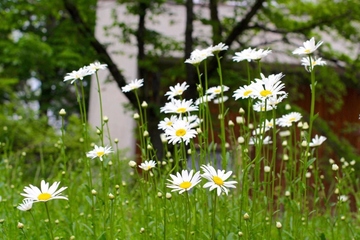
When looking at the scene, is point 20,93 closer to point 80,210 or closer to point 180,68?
point 180,68

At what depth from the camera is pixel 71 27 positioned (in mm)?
6363

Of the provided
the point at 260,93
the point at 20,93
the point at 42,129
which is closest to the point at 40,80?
the point at 20,93

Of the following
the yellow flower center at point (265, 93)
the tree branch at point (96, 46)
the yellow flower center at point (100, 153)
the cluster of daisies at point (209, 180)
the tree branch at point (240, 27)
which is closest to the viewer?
the cluster of daisies at point (209, 180)

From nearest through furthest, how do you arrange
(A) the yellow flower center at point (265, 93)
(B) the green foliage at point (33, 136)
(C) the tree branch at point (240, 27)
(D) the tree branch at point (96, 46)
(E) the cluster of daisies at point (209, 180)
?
(E) the cluster of daisies at point (209, 180) < (A) the yellow flower center at point (265, 93) < (C) the tree branch at point (240, 27) < (D) the tree branch at point (96, 46) < (B) the green foliage at point (33, 136)

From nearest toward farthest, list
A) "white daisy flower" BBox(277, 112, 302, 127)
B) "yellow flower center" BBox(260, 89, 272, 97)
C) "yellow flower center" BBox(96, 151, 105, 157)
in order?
"yellow flower center" BBox(260, 89, 272, 97) < "yellow flower center" BBox(96, 151, 105, 157) < "white daisy flower" BBox(277, 112, 302, 127)

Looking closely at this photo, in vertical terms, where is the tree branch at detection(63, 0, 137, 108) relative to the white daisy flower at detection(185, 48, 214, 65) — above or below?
above

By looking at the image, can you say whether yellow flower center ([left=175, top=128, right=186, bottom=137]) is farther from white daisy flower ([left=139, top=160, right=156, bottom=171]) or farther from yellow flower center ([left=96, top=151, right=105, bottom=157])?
yellow flower center ([left=96, top=151, right=105, bottom=157])

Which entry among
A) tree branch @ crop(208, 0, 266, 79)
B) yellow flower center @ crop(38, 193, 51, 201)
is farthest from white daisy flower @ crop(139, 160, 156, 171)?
tree branch @ crop(208, 0, 266, 79)

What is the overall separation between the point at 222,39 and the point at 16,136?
297 centimetres

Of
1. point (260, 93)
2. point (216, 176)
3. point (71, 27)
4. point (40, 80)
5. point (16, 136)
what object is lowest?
point (216, 176)

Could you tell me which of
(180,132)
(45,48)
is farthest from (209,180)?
(45,48)

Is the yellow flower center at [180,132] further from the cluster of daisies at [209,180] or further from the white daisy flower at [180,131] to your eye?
the cluster of daisies at [209,180]

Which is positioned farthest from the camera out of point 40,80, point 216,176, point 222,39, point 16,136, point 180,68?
point 40,80

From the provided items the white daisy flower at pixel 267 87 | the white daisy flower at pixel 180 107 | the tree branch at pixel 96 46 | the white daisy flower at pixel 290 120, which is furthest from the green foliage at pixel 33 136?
the white daisy flower at pixel 267 87
